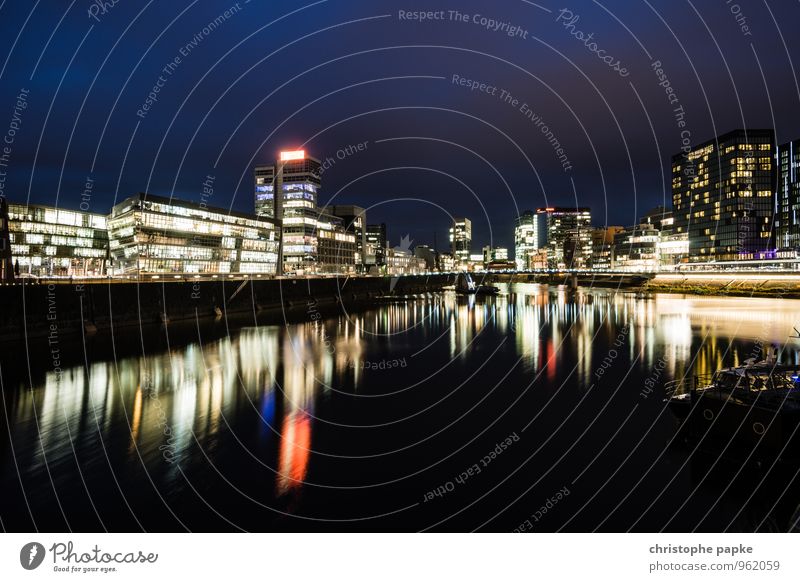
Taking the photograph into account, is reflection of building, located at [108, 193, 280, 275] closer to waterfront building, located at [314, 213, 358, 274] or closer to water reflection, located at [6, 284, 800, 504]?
waterfront building, located at [314, 213, 358, 274]

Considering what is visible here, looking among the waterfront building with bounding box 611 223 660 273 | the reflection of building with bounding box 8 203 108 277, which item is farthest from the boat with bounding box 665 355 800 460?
the waterfront building with bounding box 611 223 660 273

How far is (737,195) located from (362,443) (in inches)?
6502

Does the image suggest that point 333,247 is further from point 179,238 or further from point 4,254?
point 4,254

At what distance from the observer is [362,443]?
58.4 ft

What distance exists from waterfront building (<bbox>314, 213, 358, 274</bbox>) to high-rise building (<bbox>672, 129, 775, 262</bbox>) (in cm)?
9580

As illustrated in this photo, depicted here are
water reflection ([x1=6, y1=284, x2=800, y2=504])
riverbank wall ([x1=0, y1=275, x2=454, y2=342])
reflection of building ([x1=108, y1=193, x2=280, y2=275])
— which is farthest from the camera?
reflection of building ([x1=108, y1=193, x2=280, y2=275])

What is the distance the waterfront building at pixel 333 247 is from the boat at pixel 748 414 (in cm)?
12437

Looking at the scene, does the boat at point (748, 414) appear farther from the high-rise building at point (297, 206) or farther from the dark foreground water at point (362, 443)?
the high-rise building at point (297, 206)

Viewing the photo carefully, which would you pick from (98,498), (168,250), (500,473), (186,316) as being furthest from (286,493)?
(168,250)

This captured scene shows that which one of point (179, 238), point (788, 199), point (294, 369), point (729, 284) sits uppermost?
point (788, 199)

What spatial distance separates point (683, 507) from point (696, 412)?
395 centimetres

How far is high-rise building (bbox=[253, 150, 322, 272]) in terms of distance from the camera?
447 feet

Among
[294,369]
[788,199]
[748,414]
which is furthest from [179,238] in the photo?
[788,199]

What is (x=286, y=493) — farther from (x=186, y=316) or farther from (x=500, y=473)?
(x=186, y=316)
